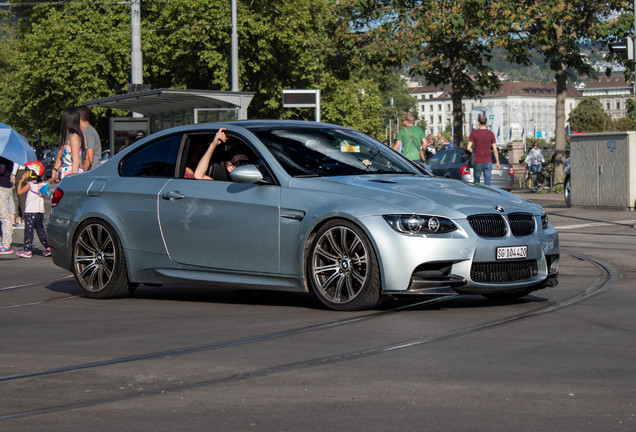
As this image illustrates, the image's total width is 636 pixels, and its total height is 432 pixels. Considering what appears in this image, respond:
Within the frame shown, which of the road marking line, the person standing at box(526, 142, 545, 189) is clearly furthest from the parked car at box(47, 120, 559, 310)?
the person standing at box(526, 142, 545, 189)

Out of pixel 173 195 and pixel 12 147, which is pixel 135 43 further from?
pixel 173 195

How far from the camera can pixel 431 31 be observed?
3444 centimetres

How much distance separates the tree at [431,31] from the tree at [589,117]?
12443 centimetres

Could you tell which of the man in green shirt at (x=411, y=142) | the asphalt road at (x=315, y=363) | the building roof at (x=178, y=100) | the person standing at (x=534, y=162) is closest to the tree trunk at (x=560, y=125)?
the person standing at (x=534, y=162)

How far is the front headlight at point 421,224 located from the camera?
812 cm

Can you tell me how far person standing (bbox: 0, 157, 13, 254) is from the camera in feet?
50.7

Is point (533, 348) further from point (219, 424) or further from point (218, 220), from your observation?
point (218, 220)

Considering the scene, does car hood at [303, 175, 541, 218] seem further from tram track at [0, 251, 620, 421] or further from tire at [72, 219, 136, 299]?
tire at [72, 219, 136, 299]

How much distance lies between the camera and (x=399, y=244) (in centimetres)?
809

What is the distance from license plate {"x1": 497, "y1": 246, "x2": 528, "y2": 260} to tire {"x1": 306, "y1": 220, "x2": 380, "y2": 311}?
36.0 inches

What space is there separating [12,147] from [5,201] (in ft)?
2.56

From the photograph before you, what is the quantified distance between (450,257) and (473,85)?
1205 inches

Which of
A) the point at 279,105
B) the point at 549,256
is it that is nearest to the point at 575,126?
the point at 279,105

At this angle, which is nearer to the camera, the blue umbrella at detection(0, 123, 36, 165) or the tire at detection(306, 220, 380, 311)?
the tire at detection(306, 220, 380, 311)
